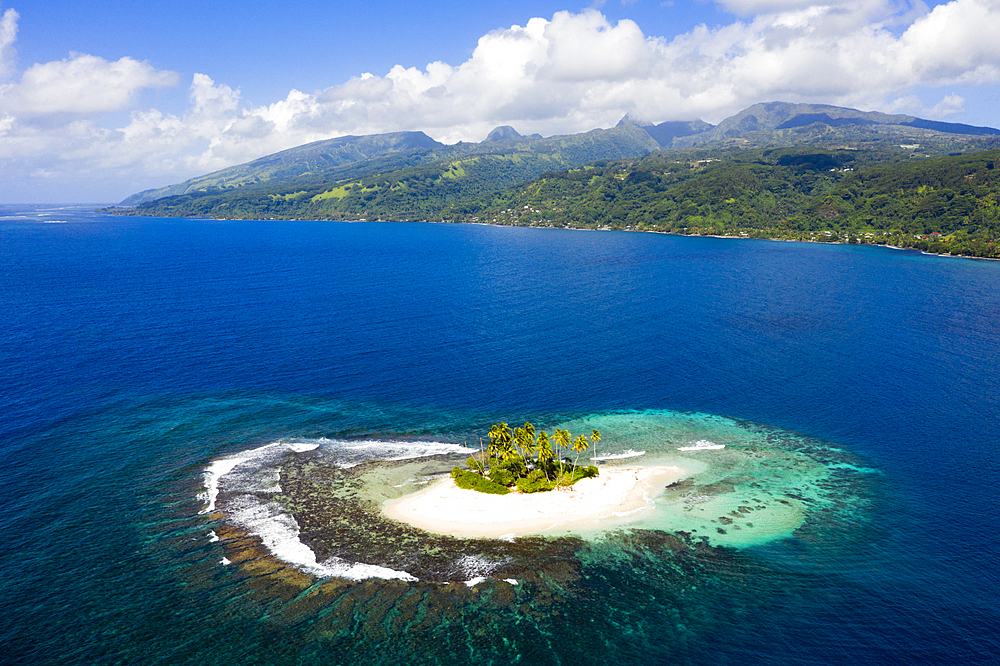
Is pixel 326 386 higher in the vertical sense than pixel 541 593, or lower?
higher

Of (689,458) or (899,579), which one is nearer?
(899,579)

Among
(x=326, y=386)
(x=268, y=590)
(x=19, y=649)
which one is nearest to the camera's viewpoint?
(x=19, y=649)

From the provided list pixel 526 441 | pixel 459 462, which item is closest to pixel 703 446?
pixel 526 441

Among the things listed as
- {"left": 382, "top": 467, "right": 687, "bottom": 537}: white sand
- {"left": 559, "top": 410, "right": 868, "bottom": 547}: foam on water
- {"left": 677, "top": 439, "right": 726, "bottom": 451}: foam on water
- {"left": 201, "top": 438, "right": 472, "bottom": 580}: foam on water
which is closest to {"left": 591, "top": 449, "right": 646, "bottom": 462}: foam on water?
{"left": 559, "top": 410, "right": 868, "bottom": 547}: foam on water

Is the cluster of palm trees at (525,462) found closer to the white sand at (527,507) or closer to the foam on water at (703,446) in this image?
the white sand at (527,507)

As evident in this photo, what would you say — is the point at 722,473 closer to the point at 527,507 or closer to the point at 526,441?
the point at 526,441

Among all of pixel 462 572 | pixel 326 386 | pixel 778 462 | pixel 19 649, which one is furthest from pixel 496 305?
pixel 19 649

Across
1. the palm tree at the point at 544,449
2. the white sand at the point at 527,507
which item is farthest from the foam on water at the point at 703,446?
the palm tree at the point at 544,449

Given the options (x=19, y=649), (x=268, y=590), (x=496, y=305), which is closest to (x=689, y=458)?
(x=268, y=590)

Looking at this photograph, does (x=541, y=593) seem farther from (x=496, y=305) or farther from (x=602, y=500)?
(x=496, y=305)

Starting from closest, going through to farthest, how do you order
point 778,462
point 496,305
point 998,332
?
point 778,462 → point 998,332 → point 496,305
